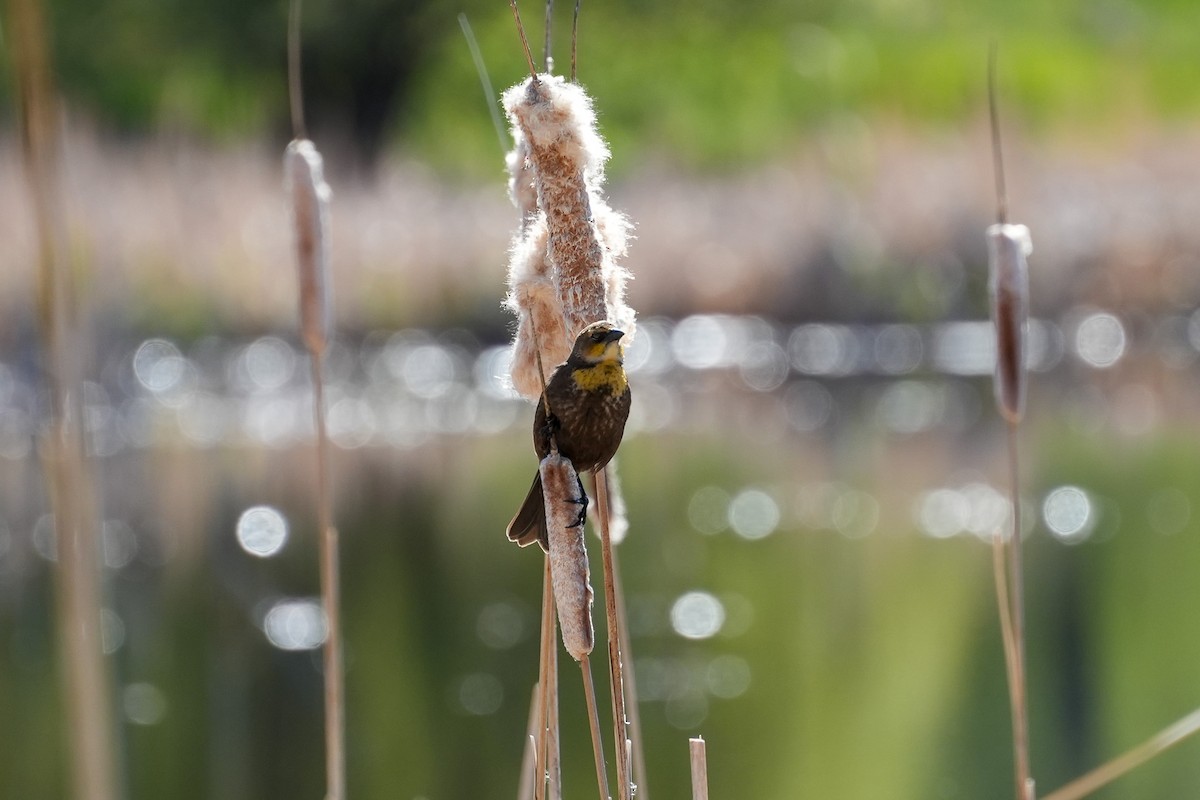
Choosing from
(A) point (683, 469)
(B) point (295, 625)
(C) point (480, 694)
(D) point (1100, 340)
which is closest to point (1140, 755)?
(C) point (480, 694)

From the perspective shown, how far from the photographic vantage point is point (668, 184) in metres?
9.61

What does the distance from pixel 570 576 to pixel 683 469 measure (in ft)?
16.5

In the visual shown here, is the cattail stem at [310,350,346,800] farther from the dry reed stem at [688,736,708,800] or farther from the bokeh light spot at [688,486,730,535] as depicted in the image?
the bokeh light spot at [688,486,730,535]

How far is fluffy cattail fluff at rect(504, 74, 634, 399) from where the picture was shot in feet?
4.28

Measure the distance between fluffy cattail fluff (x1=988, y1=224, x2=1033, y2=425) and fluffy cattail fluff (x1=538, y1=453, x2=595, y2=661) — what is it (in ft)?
1.59

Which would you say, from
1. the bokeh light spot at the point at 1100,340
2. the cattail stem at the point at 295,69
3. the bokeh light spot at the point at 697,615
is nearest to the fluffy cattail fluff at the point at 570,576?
the cattail stem at the point at 295,69

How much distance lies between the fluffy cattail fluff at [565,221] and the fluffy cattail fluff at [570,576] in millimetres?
151

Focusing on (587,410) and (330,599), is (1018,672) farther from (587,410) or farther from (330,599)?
(330,599)

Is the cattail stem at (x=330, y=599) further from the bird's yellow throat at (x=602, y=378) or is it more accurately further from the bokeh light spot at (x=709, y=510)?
the bokeh light spot at (x=709, y=510)

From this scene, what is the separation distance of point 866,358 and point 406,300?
238cm

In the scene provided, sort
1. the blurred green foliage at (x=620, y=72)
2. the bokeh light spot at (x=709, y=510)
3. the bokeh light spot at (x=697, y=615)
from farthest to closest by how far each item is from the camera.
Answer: the blurred green foliage at (x=620, y=72) → the bokeh light spot at (x=709, y=510) → the bokeh light spot at (x=697, y=615)

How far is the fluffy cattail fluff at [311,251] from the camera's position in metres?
1.48

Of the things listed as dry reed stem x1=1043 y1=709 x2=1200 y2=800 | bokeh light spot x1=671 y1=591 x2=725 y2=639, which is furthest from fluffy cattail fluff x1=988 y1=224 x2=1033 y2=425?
bokeh light spot x1=671 y1=591 x2=725 y2=639

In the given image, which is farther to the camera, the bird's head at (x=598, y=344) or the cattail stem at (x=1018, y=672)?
the cattail stem at (x=1018, y=672)
